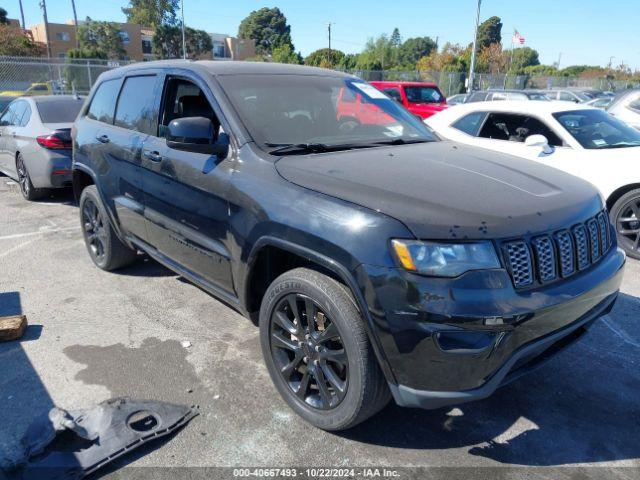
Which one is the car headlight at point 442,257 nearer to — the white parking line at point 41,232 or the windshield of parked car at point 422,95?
the white parking line at point 41,232

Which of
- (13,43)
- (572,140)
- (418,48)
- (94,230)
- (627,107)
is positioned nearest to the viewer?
(94,230)

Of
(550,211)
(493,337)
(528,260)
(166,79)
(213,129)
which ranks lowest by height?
(493,337)

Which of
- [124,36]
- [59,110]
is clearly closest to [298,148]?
[59,110]

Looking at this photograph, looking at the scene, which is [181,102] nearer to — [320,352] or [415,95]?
[320,352]

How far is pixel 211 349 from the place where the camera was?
11.6 feet

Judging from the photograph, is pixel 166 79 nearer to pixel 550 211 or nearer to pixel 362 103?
pixel 362 103

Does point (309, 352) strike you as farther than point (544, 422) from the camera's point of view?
No

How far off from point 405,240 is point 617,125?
17.4 ft

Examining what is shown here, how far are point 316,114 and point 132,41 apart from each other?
244ft

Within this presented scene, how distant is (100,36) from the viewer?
62.2m

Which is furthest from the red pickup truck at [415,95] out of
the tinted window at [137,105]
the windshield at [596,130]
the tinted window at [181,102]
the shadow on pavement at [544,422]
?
the shadow on pavement at [544,422]

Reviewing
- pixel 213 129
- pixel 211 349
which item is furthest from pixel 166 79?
pixel 211 349

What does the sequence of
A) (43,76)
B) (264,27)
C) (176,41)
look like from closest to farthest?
(43,76)
(176,41)
(264,27)

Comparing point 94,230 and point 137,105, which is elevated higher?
point 137,105
